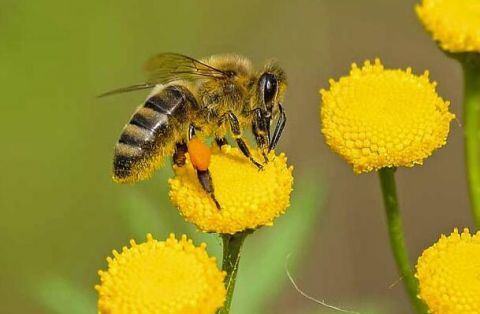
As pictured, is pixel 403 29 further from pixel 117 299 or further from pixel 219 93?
pixel 117 299

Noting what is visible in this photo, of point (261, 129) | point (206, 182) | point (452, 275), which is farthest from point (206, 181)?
point (452, 275)

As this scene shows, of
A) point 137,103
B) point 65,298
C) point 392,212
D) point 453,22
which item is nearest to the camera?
point 453,22

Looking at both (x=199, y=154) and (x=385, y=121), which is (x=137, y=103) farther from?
(x=385, y=121)

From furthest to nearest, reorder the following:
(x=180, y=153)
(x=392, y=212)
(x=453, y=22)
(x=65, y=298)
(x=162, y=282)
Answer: (x=65, y=298), (x=180, y=153), (x=392, y=212), (x=453, y=22), (x=162, y=282)

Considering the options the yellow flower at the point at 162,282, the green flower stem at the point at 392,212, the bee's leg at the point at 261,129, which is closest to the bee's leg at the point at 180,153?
the bee's leg at the point at 261,129

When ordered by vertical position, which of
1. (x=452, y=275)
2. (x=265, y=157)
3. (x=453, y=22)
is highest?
(x=453, y=22)

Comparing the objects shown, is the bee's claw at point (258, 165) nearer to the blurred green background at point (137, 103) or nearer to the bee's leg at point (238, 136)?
the bee's leg at point (238, 136)

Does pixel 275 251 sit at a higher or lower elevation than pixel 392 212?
lower
